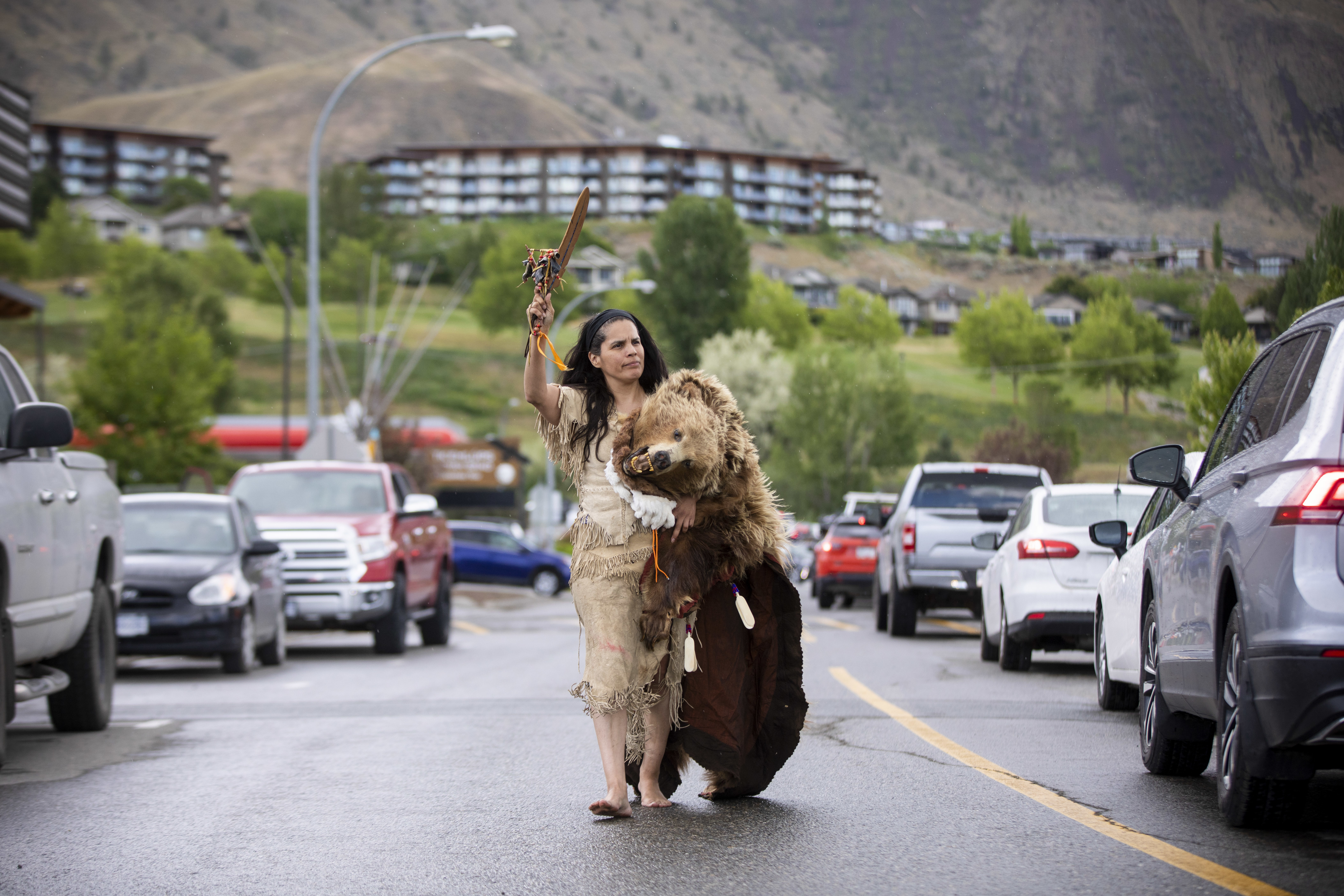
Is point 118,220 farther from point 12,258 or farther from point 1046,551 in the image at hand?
point 1046,551

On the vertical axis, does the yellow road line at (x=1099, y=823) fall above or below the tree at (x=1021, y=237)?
below

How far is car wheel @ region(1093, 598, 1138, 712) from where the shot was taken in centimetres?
944

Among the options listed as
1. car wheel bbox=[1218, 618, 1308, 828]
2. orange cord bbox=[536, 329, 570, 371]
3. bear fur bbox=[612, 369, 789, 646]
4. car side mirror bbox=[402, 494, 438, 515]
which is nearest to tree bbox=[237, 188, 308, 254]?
car side mirror bbox=[402, 494, 438, 515]

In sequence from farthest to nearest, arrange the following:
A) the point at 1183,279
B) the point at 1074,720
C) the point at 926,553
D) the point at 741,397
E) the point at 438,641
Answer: the point at 741,397
the point at 1183,279
the point at 438,641
the point at 926,553
the point at 1074,720

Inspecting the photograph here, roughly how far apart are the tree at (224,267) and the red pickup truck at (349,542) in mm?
134267

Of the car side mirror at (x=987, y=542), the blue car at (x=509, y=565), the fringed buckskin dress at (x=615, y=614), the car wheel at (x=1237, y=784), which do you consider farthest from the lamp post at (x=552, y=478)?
the car wheel at (x=1237, y=784)

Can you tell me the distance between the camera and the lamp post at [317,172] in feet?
80.4

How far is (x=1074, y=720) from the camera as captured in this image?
952cm

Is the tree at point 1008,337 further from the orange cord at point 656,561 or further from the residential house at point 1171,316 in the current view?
the orange cord at point 656,561

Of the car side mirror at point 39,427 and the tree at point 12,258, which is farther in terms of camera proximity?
the tree at point 12,258

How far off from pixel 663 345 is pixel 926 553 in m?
72.3

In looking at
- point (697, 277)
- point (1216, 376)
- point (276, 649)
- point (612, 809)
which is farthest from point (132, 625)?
point (697, 277)

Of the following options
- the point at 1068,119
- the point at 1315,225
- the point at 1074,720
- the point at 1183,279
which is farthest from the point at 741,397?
the point at 1074,720

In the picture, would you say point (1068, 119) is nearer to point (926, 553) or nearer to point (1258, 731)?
point (926, 553)
